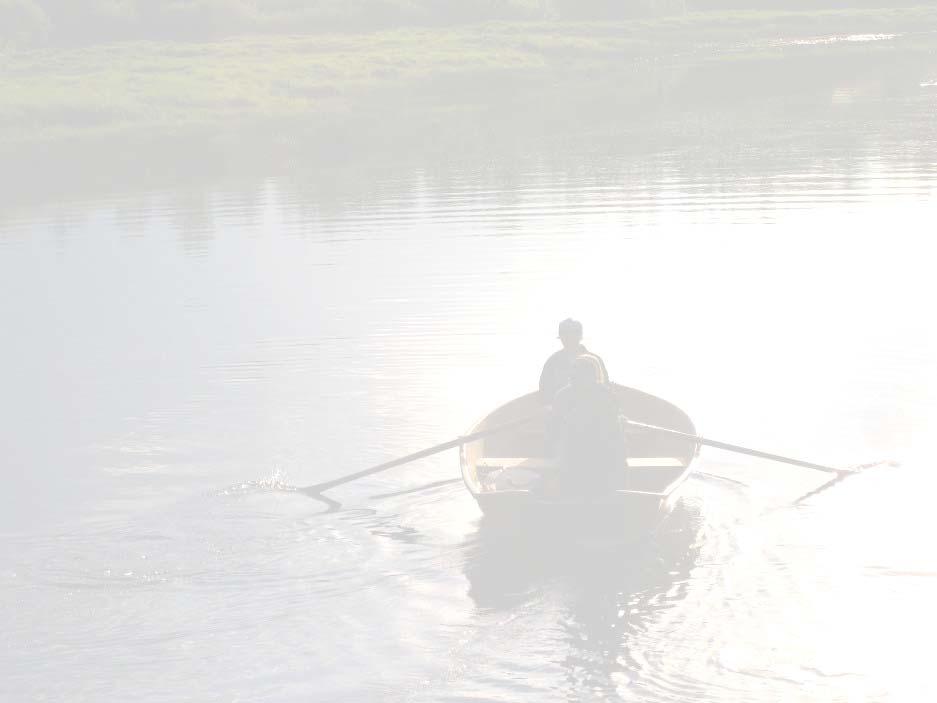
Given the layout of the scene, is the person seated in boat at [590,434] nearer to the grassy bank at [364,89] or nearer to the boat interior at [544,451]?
the boat interior at [544,451]

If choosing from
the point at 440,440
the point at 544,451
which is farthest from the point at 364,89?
the point at 544,451

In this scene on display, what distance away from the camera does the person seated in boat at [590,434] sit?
53.1ft

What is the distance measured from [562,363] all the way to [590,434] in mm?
2335

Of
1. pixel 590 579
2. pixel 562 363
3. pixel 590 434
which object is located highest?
pixel 562 363

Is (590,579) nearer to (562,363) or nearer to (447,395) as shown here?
(562,363)

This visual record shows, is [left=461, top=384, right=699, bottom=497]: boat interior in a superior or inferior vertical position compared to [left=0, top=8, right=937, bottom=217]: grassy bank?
inferior

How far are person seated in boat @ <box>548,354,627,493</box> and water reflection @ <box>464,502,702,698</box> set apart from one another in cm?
70

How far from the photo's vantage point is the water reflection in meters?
13.9

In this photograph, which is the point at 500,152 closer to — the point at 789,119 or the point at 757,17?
the point at 789,119

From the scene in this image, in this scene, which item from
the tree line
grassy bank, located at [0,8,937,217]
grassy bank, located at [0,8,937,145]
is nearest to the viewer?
grassy bank, located at [0,8,937,217]

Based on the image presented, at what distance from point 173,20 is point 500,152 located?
54.7 meters

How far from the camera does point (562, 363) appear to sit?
725 inches

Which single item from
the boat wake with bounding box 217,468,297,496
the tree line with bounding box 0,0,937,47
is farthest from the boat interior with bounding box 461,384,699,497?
the tree line with bounding box 0,0,937,47

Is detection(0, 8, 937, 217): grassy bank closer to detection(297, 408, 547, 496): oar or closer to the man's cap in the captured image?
detection(297, 408, 547, 496): oar
